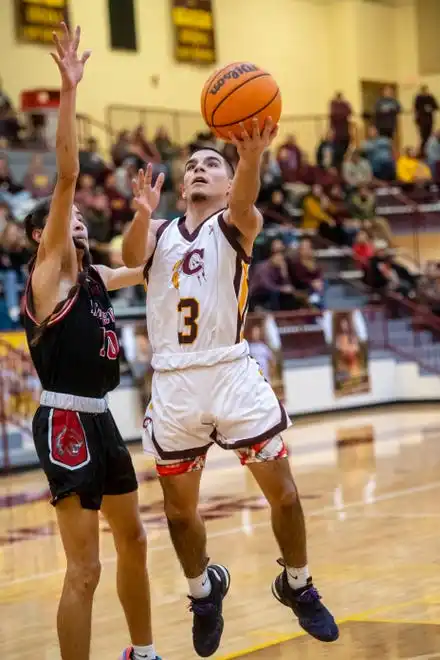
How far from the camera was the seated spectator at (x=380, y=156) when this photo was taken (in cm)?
2492

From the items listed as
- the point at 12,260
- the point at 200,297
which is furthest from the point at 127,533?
the point at 12,260

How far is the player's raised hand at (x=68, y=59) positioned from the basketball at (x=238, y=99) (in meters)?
0.86

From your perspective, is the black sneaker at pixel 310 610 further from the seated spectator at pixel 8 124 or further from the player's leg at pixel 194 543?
the seated spectator at pixel 8 124

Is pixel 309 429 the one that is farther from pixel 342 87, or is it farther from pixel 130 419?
pixel 342 87

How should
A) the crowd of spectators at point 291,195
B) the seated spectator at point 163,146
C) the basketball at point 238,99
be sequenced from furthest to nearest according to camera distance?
the seated spectator at point 163,146
the crowd of spectators at point 291,195
the basketball at point 238,99

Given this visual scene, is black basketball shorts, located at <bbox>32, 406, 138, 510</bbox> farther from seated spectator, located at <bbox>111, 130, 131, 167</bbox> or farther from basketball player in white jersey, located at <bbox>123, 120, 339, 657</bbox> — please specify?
seated spectator, located at <bbox>111, 130, 131, 167</bbox>

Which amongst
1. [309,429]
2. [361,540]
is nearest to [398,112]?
[309,429]

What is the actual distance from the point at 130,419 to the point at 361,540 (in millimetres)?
6683

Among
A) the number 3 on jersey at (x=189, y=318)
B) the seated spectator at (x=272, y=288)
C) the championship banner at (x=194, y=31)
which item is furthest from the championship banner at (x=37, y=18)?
the number 3 on jersey at (x=189, y=318)

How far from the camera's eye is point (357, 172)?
24250 mm

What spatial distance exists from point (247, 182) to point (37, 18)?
58.3 ft

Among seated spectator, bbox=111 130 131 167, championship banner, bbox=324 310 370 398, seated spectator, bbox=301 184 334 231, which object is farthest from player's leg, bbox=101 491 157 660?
seated spectator, bbox=301 184 334 231

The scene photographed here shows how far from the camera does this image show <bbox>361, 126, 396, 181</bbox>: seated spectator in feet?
81.8

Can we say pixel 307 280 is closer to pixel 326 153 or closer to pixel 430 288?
pixel 430 288
